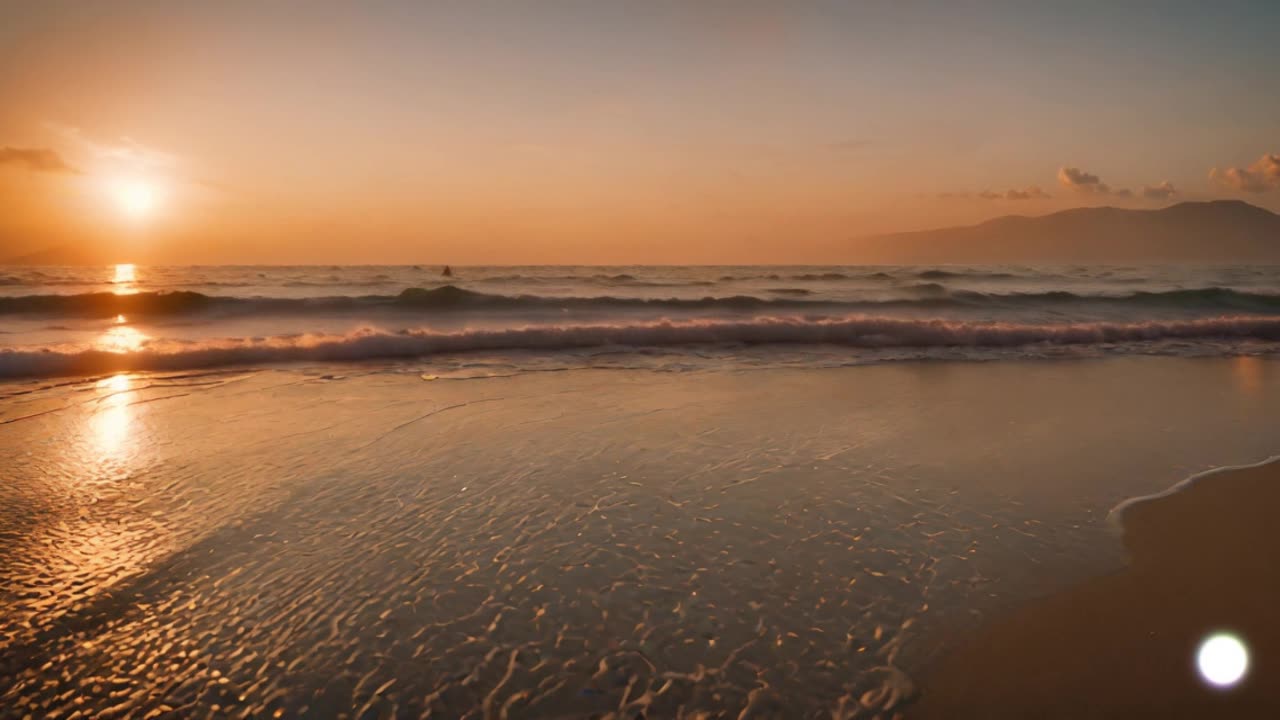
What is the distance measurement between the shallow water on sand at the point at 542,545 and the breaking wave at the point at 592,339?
3.30 meters

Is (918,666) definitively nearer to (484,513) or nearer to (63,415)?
(484,513)

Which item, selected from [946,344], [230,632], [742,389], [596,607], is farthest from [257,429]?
[946,344]

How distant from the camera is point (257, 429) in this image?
4.97m

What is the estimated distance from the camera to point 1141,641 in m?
2.20

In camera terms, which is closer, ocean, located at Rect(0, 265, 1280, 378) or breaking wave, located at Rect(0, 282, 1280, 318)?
ocean, located at Rect(0, 265, 1280, 378)

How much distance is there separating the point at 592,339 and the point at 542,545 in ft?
27.1

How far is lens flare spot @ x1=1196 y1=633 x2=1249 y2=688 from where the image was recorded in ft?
6.53

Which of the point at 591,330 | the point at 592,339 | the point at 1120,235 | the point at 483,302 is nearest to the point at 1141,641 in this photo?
the point at 592,339

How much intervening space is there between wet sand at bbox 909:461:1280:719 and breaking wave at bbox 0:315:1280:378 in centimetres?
802

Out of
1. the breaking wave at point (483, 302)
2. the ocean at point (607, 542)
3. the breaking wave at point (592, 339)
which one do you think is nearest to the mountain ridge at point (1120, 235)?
the breaking wave at point (483, 302)

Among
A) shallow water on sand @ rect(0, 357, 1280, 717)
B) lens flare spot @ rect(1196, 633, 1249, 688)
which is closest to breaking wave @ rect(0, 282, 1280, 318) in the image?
shallow water on sand @ rect(0, 357, 1280, 717)

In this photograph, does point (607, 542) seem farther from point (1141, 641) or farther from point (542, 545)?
point (1141, 641)

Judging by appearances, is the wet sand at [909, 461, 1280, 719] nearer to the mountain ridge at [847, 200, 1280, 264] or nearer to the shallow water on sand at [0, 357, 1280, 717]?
the shallow water on sand at [0, 357, 1280, 717]

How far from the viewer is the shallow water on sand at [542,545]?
1.95 m
